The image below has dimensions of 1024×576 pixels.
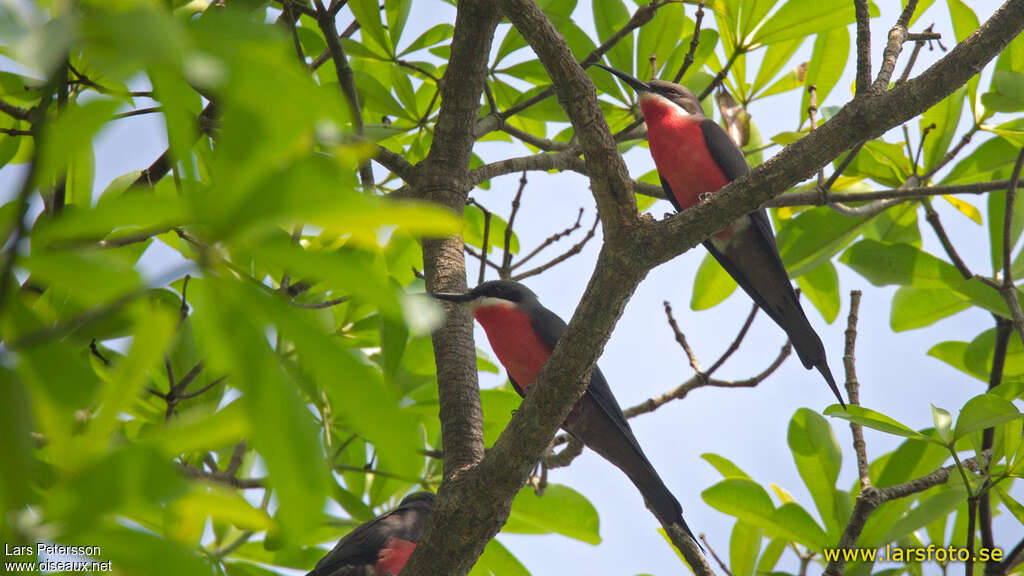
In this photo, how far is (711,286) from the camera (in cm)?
490

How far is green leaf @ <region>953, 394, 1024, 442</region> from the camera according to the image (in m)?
2.78

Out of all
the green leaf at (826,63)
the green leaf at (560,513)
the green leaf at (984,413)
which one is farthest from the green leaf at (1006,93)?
the green leaf at (560,513)

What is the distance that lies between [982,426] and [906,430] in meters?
0.25

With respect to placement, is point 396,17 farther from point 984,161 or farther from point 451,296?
point 984,161

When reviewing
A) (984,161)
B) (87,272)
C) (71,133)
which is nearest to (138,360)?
(87,272)

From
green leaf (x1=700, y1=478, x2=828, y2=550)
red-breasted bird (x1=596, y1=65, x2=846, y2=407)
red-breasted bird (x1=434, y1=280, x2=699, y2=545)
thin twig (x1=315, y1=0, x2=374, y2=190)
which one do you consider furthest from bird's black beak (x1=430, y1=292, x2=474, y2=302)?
green leaf (x1=700, y1=478, x2=828, y2=550)

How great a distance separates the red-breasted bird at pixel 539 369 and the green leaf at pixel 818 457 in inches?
27.6

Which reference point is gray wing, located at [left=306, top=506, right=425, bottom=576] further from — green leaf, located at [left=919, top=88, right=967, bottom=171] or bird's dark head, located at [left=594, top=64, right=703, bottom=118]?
green leaf, located at [left=919, top=88, right=967, bottom=171]

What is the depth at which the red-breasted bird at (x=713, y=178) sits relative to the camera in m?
4.20

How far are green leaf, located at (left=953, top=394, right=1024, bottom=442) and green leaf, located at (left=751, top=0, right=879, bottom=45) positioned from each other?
1.92 meters

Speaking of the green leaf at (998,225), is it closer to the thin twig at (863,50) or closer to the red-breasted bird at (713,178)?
the red-breasted bird at (713,178)

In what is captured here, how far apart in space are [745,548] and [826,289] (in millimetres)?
1621

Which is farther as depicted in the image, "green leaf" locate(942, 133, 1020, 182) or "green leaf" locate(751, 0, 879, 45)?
"green leaf" locate(942, 133, 1020, 182)

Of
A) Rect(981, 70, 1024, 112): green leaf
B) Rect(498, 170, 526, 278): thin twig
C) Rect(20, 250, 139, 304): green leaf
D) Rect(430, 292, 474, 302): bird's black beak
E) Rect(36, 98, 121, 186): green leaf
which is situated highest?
Rect(981, 70, 1024, 112): green leaf
